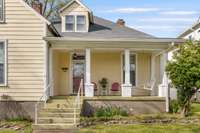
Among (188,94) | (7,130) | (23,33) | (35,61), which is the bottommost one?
(7,130)

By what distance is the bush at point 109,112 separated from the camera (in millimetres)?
19194

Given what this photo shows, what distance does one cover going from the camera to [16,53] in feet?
62.7

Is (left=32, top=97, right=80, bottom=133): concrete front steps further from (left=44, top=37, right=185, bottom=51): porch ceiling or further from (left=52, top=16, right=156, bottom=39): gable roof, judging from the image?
(left=52, top=16, right=156, bottom=39): gable roof

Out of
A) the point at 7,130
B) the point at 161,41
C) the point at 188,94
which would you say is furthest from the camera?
the point at 161,41

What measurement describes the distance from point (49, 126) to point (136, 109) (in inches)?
209

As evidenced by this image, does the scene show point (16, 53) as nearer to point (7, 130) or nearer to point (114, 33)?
point (7, 130)

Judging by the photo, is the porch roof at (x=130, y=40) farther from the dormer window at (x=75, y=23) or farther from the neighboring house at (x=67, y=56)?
the dormer window at (x=75, y=23)

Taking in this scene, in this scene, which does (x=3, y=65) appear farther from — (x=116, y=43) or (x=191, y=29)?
(x=191, y=29)

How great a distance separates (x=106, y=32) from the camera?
2409cm

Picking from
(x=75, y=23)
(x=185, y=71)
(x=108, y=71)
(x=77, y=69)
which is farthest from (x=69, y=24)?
(x=185, y=71)

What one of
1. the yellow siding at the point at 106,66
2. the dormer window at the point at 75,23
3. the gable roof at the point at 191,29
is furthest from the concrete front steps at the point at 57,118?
the gable roof at the point at 191,29

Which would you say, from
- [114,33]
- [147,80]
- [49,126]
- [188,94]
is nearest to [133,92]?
[147,80]

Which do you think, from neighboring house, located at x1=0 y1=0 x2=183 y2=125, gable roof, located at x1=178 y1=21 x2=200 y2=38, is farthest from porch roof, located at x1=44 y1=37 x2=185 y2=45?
gable roof, located at x1=178 y1=21 x2=200 y2=38

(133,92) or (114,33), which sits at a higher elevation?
(114,33)
